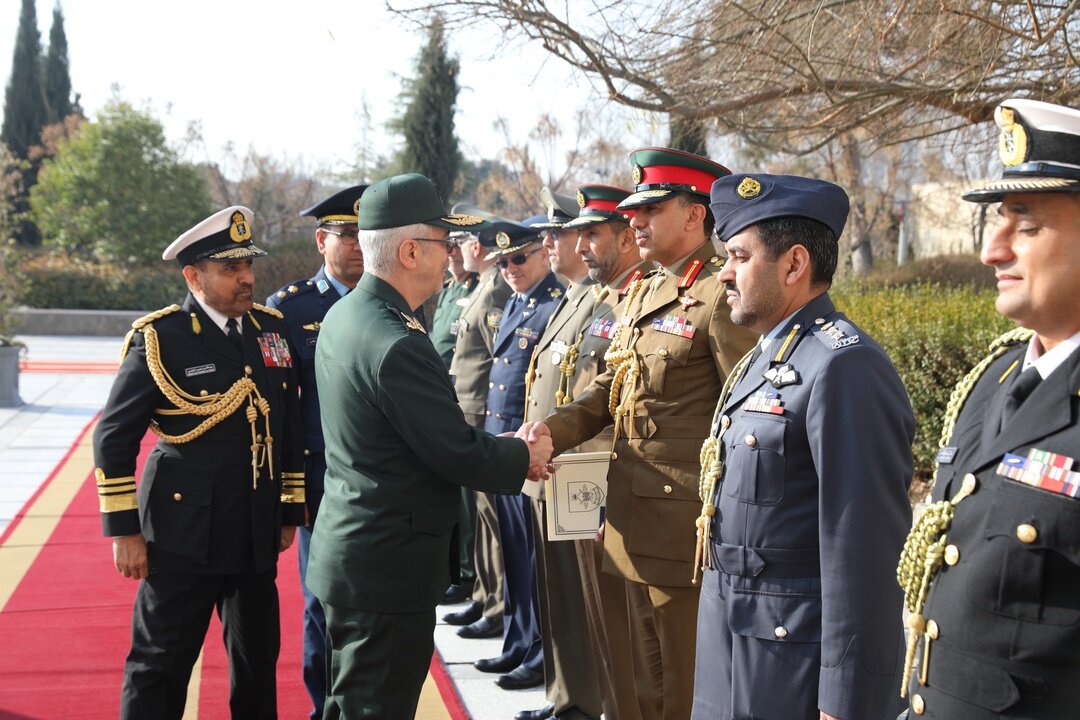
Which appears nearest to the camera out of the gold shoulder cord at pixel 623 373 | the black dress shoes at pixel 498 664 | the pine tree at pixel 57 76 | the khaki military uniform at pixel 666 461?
the khaki military uniform at pixel 666 461

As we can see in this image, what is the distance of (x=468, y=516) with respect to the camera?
6.66 metres

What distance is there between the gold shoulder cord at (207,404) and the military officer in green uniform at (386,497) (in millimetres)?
800

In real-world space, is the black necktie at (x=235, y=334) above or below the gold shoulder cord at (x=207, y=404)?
above

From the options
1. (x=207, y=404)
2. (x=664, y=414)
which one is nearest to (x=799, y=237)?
(x=664, y=414)

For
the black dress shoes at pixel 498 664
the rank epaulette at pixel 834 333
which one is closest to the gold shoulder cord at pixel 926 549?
the rank epaulette at pixel 834 333

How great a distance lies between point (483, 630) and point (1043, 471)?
14.2 ft

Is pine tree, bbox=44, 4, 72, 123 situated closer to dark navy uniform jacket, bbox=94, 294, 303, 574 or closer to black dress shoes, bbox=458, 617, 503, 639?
black dress shoes, bbox=458, 617, 503, 639

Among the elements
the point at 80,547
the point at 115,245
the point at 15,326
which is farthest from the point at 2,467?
the point at 115,245

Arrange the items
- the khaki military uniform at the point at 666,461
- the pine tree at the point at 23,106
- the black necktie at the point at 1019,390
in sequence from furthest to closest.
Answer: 1. the pine tree at the point at 23,106
2. the khaki military uniform at the point at 666,461
3. the black necktie at the point at 1019,390

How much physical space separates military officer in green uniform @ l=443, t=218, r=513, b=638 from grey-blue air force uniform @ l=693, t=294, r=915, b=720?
3.25m

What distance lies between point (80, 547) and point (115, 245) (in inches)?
835

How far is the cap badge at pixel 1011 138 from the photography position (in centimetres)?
194

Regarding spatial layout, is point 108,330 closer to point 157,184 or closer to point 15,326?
point 157,184

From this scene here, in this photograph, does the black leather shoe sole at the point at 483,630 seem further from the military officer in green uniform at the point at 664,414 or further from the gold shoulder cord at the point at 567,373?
the military officer in green uniform at the point at 664,414
